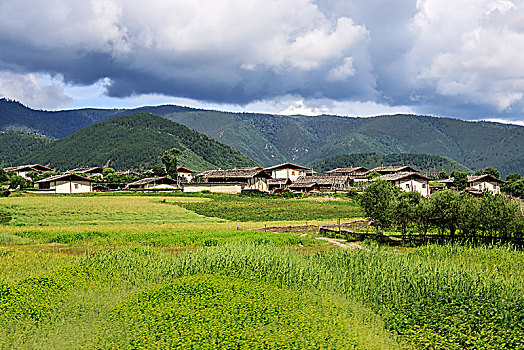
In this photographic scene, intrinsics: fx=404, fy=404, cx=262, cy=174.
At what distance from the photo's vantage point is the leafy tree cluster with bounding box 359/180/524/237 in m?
29.1

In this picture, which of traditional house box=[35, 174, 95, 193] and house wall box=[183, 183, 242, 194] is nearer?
traditional house box=[35, 174, 95, 193]

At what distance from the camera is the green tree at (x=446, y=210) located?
32.0 metres

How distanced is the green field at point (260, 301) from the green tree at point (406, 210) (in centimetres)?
932

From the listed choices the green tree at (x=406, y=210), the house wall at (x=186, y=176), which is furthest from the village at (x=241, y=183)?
the green tree at (x=406, y=210)

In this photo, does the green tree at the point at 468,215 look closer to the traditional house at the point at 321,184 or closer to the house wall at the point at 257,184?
the traditional house at the point at 321,184

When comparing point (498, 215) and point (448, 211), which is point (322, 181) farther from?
point (498, 215)

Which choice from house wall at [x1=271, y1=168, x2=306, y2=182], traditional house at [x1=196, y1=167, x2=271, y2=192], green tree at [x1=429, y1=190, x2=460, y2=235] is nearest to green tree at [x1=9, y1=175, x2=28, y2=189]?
traditional house at [x1=196, y1=167, x2=271, y2=192]

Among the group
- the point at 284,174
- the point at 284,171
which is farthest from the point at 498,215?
the point at 284,171

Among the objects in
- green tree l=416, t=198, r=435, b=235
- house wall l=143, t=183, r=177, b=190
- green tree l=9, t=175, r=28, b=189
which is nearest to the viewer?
green tree l=416, t=198, r=435, b=235

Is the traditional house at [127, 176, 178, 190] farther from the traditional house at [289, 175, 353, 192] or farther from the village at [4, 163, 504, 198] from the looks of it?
the traditional house at [289, 175, 353, 192]

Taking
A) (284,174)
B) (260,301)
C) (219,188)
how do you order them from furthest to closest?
(284,174) < (219,188) < (260,301)

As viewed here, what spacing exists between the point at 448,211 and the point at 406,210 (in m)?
3.61

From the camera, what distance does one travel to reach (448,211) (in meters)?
32.1

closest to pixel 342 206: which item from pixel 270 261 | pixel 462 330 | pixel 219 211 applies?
pixel 219 211
